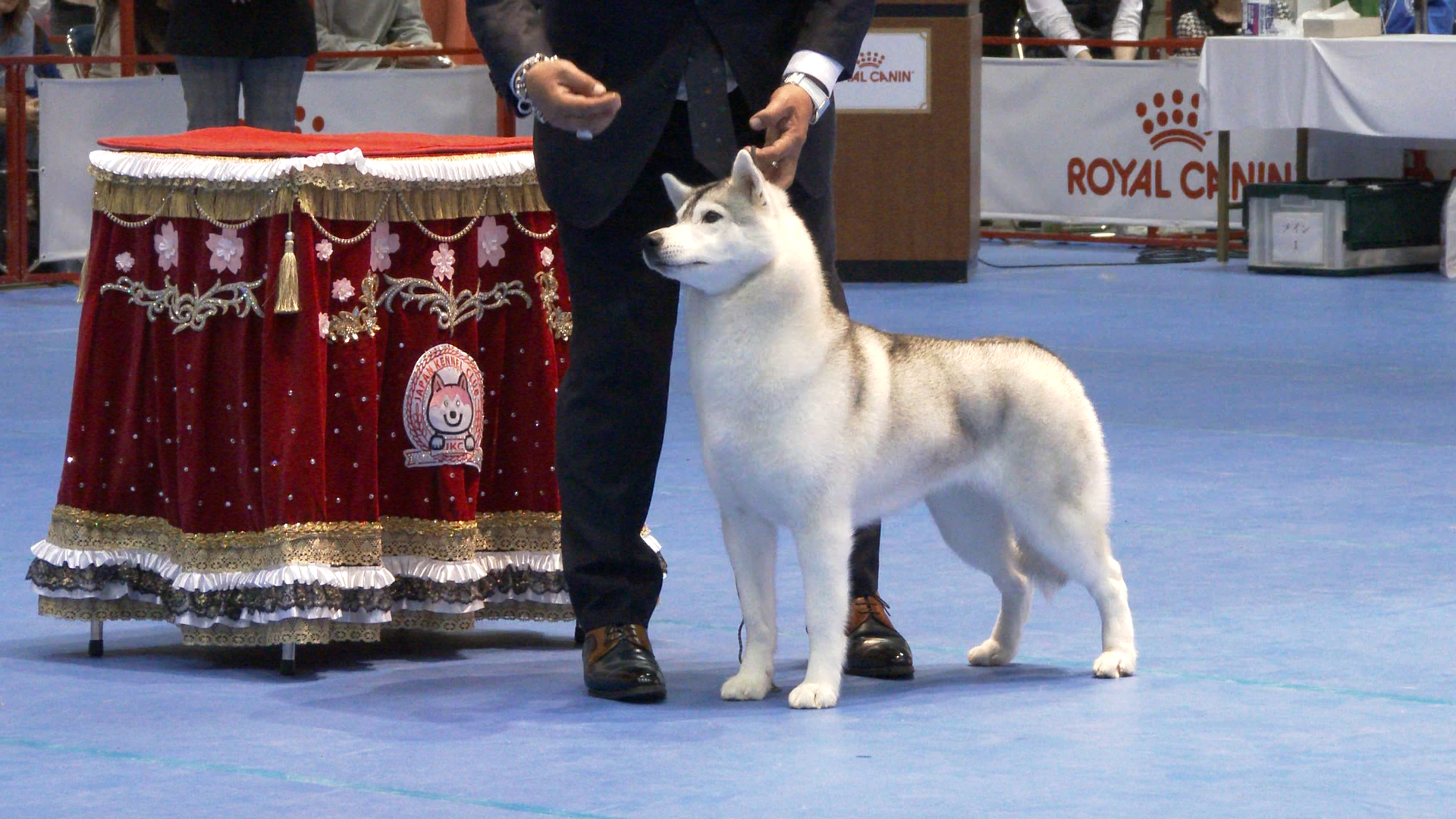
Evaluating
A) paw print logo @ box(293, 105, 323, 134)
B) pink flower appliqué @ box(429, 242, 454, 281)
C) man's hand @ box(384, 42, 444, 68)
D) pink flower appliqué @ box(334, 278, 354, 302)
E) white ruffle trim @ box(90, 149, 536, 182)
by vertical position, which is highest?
man's hand @ box(384, 42, 444, 68)

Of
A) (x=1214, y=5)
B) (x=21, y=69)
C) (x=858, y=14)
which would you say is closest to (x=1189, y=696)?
(x=858, y=14)

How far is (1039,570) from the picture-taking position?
11.2ft

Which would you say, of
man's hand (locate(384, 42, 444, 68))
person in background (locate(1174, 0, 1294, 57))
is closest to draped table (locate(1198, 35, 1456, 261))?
person in background (locate(1174, 0, 1294, 57))

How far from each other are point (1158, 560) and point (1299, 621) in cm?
56

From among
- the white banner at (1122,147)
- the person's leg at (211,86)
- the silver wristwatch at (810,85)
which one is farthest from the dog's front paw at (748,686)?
the white banner at (1122,147)

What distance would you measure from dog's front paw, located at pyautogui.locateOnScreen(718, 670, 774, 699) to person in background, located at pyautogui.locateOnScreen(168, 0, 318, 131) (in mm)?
4493

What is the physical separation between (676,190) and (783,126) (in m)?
0.19

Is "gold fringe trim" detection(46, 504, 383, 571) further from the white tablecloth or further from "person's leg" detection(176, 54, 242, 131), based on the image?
the white tablecloth

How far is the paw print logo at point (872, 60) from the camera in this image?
9.36 m

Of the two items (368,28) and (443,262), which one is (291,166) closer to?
(443,262)

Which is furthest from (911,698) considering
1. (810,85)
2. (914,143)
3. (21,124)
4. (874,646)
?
(21,124)

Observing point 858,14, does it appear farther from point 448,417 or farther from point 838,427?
point 448,417

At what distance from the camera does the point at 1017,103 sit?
1098cm

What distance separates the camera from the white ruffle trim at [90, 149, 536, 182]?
134 inches
